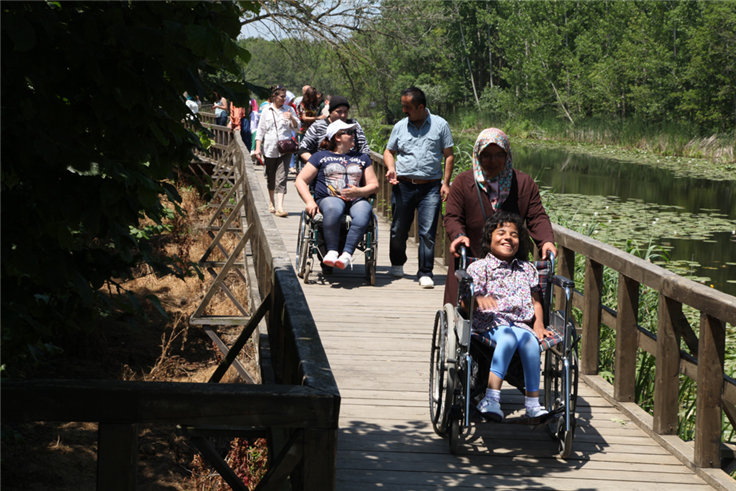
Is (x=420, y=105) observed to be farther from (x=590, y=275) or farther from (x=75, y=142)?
(x=75, y=142)

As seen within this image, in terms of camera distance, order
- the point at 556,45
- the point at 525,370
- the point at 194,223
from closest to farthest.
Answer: the point at 525,370 → the point at 194,223 → the point at 556,45

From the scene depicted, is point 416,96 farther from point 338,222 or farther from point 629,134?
point 629,134

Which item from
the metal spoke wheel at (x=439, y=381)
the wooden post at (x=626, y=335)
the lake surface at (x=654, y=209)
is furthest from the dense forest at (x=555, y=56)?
the metal spoke wheel at (x=439, y=381)

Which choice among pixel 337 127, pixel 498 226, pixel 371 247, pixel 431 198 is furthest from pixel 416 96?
pixel 498 226

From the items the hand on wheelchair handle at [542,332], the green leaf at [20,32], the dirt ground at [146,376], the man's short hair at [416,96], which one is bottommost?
the dirt ground at [146,376]

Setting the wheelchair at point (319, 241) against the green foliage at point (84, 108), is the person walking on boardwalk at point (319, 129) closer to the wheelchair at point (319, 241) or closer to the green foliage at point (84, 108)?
the wheelchair at point (319, 241)

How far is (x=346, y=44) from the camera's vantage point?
54.2 feet

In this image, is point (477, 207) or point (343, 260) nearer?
point (477, 207)

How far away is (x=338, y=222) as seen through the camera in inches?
287

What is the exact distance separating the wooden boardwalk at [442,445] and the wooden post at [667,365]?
0.57 ft

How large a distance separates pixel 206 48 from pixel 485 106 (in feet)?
202

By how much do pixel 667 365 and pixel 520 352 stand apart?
31.4 inches

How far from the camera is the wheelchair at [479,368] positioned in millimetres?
3734

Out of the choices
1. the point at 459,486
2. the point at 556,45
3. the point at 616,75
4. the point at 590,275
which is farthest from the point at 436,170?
the point at 556,45
